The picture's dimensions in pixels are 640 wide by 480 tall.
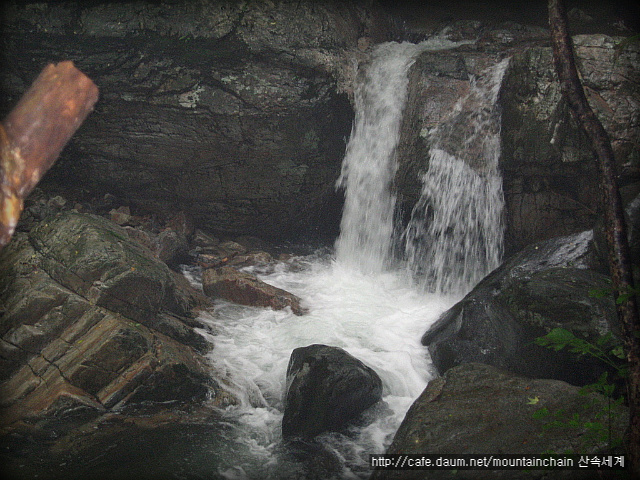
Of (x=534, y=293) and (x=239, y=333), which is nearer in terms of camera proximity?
(x=534, y=293)

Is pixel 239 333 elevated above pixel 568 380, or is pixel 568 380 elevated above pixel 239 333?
pixel 568 380

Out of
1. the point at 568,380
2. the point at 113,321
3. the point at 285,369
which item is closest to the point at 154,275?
the point at 113,321

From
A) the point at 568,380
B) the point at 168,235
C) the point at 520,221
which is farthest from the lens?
the point at 168,235

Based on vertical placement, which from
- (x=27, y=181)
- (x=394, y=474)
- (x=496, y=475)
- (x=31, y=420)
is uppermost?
(x=27, y=181)

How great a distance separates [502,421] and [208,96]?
26.2 feet

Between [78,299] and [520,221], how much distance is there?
736 cm

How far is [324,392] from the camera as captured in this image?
17.4ft

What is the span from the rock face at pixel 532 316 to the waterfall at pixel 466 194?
4.54 feet

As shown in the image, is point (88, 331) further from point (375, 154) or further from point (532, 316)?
point (375, 154)

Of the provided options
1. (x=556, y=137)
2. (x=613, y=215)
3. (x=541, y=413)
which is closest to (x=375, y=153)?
(x=556, y=137)

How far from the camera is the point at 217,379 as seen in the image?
19.7 ft

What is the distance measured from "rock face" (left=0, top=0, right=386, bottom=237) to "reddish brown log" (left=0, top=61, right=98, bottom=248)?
7170mm

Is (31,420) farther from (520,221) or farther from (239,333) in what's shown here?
(520,221)

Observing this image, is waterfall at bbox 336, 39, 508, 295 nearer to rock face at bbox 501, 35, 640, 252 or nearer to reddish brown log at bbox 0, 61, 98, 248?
rock face at bbox 501, 35, 640, 252
